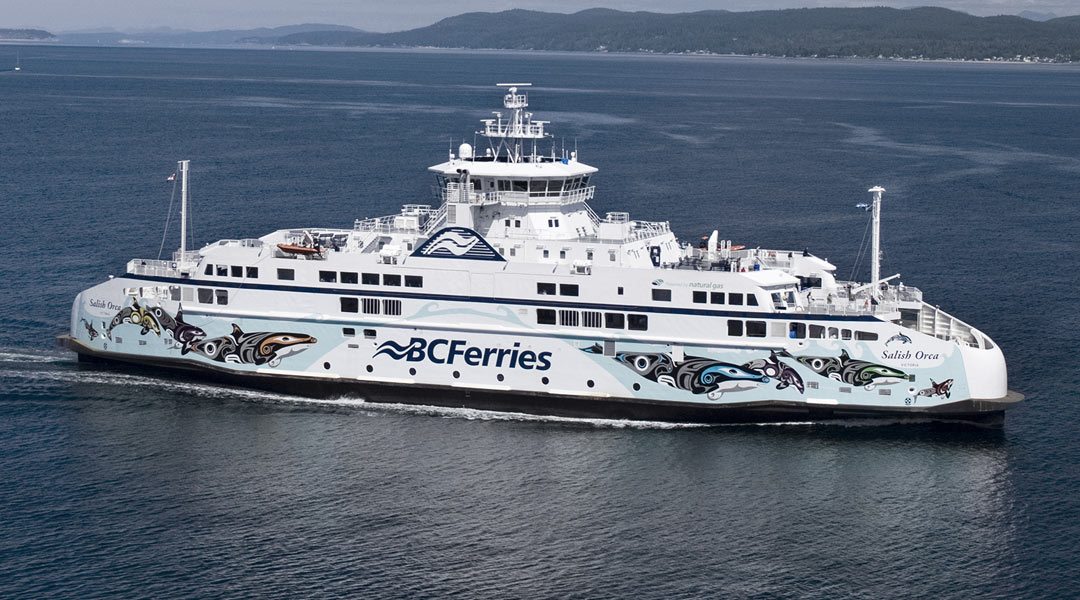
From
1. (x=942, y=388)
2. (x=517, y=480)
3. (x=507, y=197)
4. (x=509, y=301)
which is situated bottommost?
(x=517, y=480)

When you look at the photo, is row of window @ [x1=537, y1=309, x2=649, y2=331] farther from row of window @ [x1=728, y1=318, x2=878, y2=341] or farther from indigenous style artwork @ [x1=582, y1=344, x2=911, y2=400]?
row of window @ [x1=728, y1=318, x2=878, y2=341]

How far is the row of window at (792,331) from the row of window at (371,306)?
33.4 ft

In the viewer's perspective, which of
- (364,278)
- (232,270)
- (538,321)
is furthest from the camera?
(232,270)

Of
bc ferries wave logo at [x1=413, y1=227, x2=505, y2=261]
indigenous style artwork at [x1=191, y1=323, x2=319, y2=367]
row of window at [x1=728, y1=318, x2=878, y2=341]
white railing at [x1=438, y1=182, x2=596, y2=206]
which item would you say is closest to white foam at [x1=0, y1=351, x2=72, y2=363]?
indigenous style artwork at [x1=191, y1=323, x2=319, y2=367]

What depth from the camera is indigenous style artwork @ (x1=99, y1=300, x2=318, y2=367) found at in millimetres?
38688

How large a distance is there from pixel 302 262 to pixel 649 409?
456 inches

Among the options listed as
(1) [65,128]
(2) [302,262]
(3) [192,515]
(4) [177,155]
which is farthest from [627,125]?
(3) [192,515]

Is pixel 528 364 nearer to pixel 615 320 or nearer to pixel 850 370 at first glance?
pixel 615 320

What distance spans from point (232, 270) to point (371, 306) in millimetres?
4762

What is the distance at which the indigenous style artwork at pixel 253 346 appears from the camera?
Result: 3862cm

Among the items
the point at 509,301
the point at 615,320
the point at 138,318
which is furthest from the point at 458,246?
the point at 138,318

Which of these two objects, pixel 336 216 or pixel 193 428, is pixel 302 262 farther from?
pixel 336 216

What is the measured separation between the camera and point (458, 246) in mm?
37625

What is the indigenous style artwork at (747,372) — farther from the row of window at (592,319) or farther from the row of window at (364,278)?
the row of window at (364,278)
